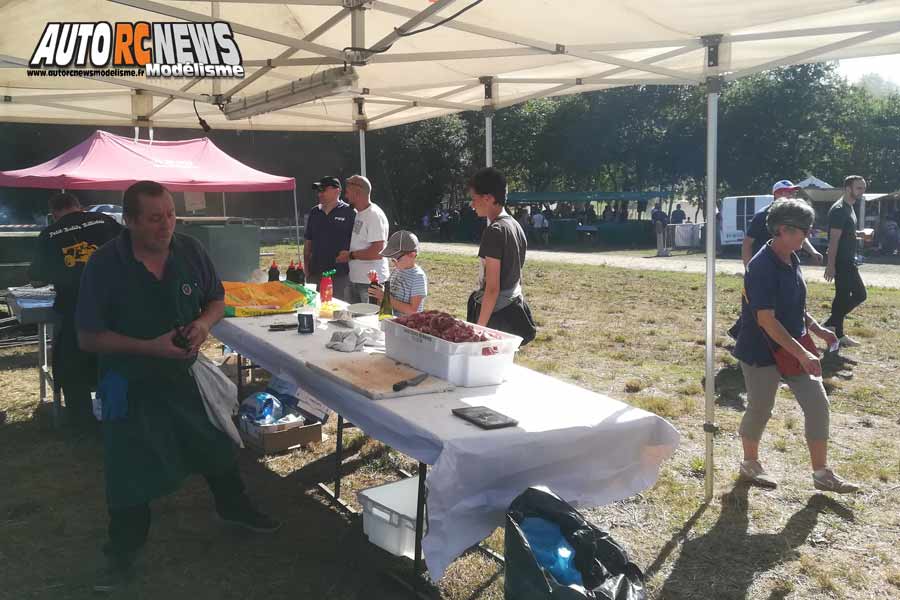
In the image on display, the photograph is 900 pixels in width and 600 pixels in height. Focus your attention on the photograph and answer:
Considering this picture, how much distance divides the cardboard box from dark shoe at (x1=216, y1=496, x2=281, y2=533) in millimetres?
1091

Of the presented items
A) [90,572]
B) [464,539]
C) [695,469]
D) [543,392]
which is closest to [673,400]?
[695,469]


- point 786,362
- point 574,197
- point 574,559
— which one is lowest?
point 574,559

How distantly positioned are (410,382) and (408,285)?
5.28 feet

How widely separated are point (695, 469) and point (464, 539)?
106 inches

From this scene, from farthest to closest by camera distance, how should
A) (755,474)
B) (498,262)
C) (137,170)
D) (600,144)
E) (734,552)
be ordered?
(600,144) < (137,170) < (755,474) < (498,262) < (734,552)

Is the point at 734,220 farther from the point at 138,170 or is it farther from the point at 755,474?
the point at 755,474

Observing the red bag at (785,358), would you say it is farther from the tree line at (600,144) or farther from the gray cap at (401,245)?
the tree line at (600,144)

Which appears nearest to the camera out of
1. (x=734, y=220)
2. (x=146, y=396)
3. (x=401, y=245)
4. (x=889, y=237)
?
(x=146, y=396)

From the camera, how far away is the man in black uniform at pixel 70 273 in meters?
4.89

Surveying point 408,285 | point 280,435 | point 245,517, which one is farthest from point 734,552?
point 280,435

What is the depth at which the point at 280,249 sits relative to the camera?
69.8 ft

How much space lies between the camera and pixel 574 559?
7.34ft

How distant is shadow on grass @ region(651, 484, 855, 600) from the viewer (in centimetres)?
317

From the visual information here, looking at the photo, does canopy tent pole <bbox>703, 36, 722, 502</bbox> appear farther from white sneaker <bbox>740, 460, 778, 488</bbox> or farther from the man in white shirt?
the man in white shirt
